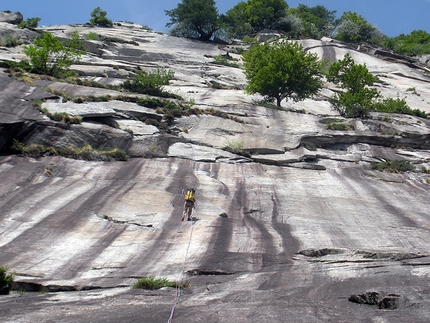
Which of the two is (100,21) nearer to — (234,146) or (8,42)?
(8,42)

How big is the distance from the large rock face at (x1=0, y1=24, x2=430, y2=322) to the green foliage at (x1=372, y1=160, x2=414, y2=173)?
574 millimetres

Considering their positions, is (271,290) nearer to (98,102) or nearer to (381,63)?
(98,102)

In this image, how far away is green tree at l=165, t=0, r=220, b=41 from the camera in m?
81.0

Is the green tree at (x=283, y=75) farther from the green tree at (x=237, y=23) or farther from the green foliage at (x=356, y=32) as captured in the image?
the green foliage at (x=356, y=32)

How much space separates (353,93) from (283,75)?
8441 millimetres

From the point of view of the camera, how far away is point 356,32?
302 ft

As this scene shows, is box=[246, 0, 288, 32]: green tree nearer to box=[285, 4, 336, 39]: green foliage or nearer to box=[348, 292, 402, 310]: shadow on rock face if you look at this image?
box=[285, 4, 336, 39]: green foliage

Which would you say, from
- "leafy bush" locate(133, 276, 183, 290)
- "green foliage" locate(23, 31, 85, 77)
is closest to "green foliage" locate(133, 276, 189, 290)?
"leafy bush" locate(133, 276, 183, 290)

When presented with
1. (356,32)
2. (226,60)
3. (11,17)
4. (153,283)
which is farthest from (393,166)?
(356,32)

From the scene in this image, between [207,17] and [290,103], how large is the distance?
138 feet

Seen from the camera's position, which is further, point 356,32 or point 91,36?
point 356,32

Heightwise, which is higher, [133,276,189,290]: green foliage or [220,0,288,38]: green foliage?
[220,0,288,38]: green foliage

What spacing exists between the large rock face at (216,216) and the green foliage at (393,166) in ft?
1.88

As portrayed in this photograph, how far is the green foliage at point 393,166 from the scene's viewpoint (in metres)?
29.0
